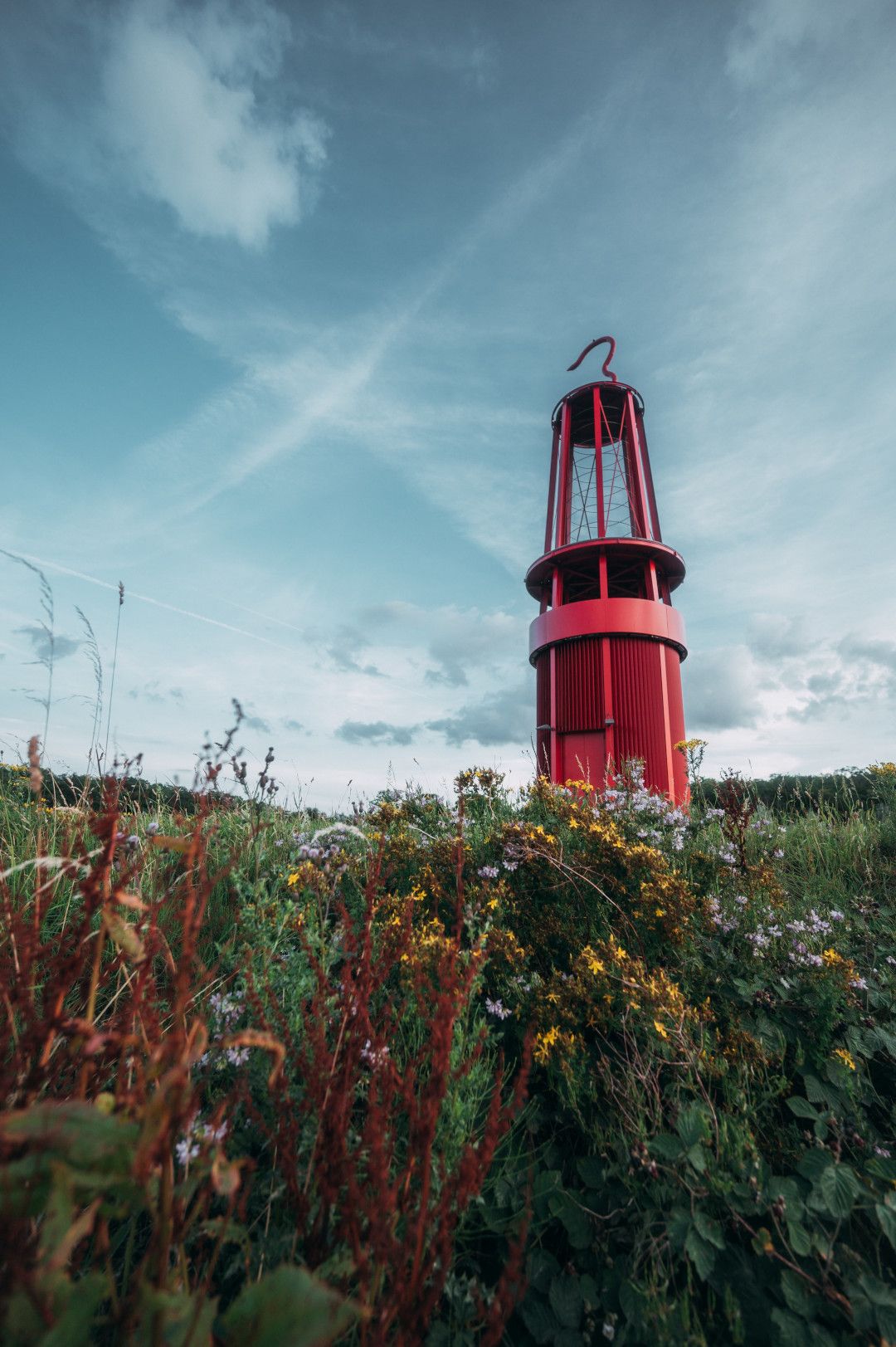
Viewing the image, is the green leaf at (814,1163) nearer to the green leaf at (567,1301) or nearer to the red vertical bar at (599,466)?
the green leaf at (567,1301)

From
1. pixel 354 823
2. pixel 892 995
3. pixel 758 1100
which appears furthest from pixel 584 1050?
pixel 354 823

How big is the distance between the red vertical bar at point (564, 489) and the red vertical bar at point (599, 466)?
0.73 m

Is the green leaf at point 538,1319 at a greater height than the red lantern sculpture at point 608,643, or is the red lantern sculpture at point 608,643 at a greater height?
the red lantern sculpture at point 608,643

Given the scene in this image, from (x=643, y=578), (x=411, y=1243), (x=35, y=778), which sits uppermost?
(x=643, y=578)

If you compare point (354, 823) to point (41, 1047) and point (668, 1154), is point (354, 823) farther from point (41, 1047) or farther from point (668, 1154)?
point (41, 1047)

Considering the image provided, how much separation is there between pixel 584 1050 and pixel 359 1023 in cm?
136

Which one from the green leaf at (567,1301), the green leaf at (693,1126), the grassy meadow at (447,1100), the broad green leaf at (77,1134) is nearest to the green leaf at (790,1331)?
the grassy meadow at (447,1100)

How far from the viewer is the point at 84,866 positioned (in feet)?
5.14

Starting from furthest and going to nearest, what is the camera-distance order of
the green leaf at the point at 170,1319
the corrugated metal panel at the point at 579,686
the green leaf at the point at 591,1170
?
1. the corrugated metal panel at the point at 579,686
2. the green leaf at the point at 591,1170
3. the green leaf at the point at 170,1319

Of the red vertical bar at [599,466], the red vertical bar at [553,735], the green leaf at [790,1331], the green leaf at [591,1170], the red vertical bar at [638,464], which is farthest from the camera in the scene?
the red vertical bar at [638,464]

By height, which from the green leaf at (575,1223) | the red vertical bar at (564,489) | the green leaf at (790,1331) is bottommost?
the green leaf at (790,1331)

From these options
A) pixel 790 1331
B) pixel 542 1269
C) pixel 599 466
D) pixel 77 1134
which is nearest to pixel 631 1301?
pixel 542 1269

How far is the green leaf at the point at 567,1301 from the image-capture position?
1.81 metres

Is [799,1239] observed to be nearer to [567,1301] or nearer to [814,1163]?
[814,1163]
